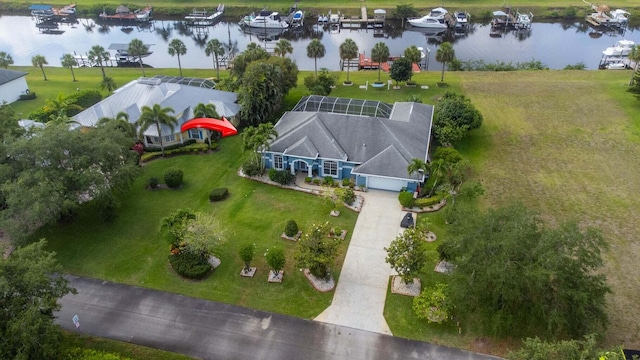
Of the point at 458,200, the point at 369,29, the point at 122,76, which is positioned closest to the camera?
the point at 458,200

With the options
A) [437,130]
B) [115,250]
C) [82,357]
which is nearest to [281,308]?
[82,357]

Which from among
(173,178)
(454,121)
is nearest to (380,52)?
(454,121)

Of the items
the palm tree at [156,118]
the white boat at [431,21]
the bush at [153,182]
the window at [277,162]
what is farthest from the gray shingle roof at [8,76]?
the white boat at [431,21]

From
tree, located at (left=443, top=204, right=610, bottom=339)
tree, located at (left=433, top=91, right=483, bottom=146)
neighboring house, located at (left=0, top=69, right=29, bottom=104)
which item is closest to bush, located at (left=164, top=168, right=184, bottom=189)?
tree, located at (left=443, top=204, right=610, bottom=339)

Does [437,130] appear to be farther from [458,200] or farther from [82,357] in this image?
[82,357]

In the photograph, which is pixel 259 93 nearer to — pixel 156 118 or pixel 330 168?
pixel 156 118

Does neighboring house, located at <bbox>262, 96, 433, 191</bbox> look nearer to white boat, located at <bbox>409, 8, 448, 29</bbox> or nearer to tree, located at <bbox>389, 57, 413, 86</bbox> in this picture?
tree, located at <bbox>389, 57, 413, 86</bbox>
